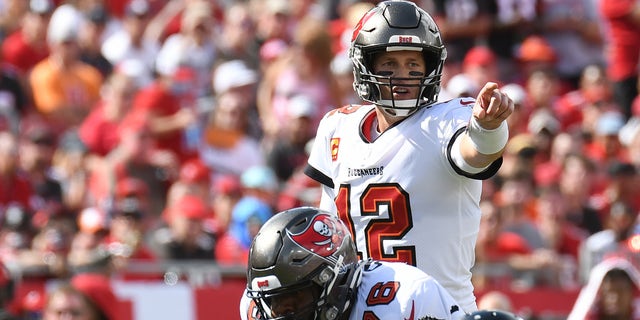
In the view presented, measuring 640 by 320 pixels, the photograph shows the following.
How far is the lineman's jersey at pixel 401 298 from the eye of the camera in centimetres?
474

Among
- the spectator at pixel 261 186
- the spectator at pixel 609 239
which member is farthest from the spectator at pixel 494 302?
the spectator at pixel 261 186

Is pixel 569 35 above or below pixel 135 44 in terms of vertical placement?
below

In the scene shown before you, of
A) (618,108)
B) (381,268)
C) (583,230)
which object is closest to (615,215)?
(583,230)

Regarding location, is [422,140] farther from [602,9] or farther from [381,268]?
[602,9]

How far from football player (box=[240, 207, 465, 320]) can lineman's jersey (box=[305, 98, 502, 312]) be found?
64cm

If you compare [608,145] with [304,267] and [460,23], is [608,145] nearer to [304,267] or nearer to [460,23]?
[460,23]

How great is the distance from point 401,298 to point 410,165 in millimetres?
876

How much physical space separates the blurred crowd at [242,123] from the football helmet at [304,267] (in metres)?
5.16

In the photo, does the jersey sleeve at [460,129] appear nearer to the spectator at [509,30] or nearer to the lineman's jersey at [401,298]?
the lineman's jersey at [401,298]

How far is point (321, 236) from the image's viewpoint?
4832 mm

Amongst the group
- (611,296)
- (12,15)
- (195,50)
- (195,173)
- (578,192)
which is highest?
(12,15)

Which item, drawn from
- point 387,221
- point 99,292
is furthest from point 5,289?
point 387,221

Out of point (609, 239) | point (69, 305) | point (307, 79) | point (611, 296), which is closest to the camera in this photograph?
point (69, 305)

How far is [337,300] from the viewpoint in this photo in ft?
15.7
